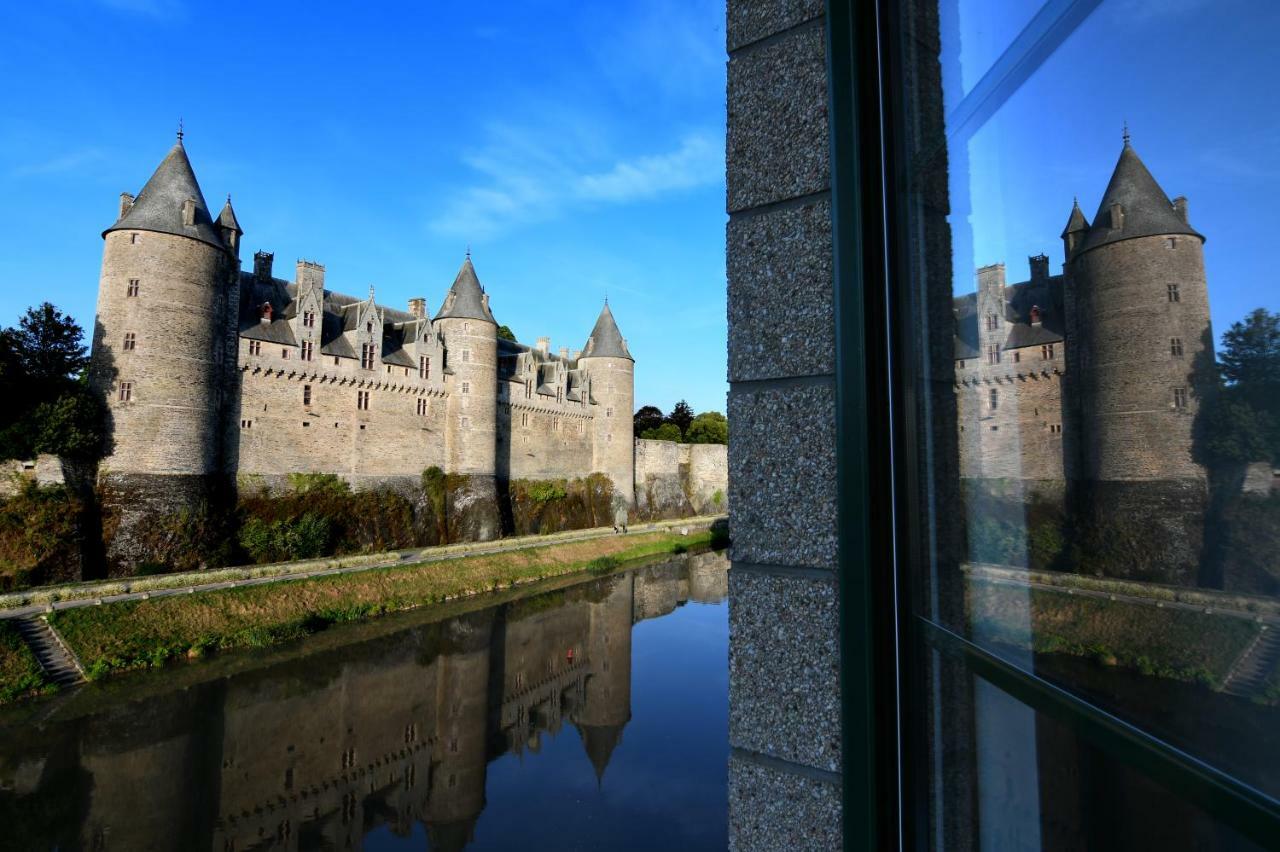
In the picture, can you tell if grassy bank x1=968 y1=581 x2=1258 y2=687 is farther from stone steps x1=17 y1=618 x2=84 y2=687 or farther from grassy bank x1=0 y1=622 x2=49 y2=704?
stone steps x1=17 y1=618 x2=84 y2=687

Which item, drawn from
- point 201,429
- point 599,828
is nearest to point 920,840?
point 599,828

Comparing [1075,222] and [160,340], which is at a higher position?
[160,340]

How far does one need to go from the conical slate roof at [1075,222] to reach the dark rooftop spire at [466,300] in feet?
101

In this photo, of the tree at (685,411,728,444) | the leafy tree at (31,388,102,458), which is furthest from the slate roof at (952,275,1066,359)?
the tree at (685,411,728,444)

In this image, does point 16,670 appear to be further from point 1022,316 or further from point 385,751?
point 1022,316

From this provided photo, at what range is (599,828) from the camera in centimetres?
1047

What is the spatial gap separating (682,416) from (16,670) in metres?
55.0

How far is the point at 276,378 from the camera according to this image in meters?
24.2

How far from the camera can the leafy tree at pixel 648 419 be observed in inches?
2467

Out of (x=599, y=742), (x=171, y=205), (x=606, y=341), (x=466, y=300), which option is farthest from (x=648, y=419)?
(x=599, y=742)

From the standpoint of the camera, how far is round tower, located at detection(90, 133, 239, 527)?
1973 centimetres

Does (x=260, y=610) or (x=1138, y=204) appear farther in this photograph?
(x=260, y=610)

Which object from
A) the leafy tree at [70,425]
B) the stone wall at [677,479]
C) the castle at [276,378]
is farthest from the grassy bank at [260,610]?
the stone wall at [677,479]

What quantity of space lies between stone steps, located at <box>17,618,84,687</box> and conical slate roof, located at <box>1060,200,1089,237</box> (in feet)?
58.9
